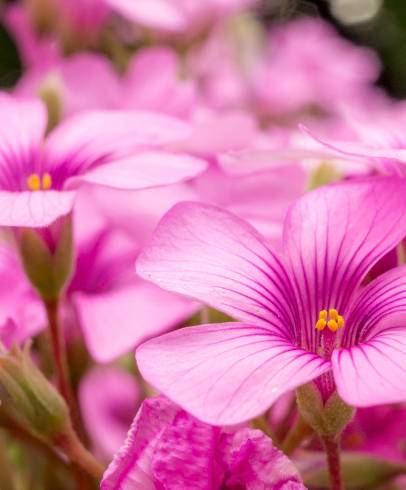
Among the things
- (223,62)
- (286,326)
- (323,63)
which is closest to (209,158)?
(286,326)

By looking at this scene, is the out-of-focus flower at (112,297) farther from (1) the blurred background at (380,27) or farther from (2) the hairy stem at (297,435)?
(1) the blurred background at (380,27)

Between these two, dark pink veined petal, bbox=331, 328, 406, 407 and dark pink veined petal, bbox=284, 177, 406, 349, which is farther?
dark pink veined petal, bbox=284, 177, 406, 349

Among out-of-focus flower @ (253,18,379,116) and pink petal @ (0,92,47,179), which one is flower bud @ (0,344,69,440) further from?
out-of-focus flower @ (253,18,379,116)

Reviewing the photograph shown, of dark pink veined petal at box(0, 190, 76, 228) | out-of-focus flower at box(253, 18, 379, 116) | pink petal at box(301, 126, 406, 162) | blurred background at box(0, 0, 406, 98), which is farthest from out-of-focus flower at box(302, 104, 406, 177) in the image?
blurred background at box(0, 0, 406, 98)

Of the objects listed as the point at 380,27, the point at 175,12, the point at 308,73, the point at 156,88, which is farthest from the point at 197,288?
the point at 380,27

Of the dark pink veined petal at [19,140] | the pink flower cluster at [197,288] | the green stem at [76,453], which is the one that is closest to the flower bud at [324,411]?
the pink flower cluster at [197,288]

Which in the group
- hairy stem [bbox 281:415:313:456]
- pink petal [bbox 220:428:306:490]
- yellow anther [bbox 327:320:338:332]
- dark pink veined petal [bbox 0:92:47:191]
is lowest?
hairy stem [bbox 281:415:313:456]

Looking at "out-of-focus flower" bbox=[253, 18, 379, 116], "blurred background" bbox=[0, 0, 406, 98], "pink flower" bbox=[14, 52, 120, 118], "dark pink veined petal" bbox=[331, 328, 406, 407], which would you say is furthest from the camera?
"blurred background" bbox=[0, 0, 406, 98]
